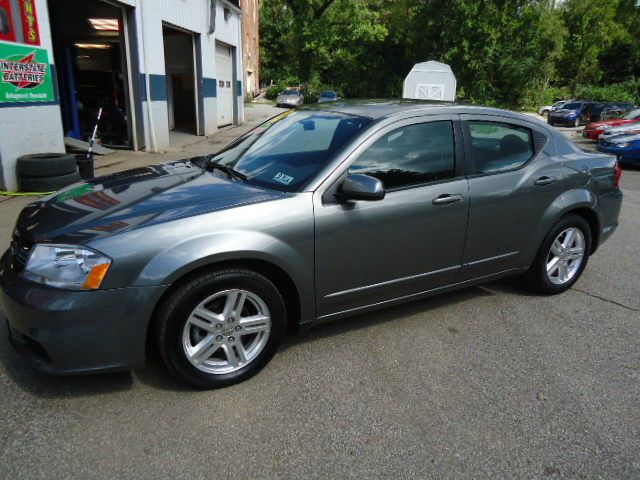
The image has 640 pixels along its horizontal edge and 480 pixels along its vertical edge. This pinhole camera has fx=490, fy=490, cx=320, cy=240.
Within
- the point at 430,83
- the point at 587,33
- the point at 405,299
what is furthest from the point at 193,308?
the point at 587,33

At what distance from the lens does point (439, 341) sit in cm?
349

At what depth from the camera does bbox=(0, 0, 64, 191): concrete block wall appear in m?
7.03

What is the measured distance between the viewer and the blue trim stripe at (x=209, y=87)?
15252mm

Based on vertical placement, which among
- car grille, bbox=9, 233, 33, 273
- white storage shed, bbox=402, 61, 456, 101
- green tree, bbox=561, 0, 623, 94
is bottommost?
car grille, bbox=9, 233, 33, 273

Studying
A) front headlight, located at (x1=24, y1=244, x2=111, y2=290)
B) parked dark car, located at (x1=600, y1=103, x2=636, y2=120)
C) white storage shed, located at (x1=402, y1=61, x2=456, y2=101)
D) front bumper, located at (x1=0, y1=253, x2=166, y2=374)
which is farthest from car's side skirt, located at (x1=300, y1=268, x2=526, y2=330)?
parked dark car, located at (x1=600, y1=103, x2=636, y2=120)

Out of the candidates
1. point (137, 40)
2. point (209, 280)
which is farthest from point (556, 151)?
point (137, 40)

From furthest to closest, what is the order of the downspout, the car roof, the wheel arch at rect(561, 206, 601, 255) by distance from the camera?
1. the downspout
2. the wheel arch at rect(561, 206, 601, 255)
3. the car roof

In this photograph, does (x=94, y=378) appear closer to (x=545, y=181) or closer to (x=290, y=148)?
(x=290, y=148)

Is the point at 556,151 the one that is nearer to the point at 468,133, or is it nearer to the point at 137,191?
the point at 468,133

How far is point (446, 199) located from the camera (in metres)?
3.38

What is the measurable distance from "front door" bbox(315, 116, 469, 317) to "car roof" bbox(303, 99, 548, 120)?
0.33ft

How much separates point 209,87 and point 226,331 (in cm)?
1432

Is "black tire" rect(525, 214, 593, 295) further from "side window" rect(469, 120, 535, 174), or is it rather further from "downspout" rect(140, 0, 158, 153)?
"downspout" rect(140, 0, 158, 153)

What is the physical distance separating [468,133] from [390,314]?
4.89 ft
